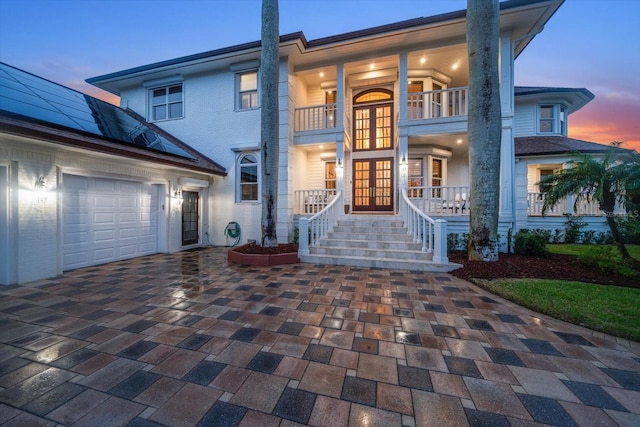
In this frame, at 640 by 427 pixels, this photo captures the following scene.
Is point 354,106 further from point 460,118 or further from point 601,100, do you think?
point 601,100

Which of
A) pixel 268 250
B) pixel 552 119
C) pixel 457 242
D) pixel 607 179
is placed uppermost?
pixel 552 119

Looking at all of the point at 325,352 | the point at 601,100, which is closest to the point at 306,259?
the point at 325,352

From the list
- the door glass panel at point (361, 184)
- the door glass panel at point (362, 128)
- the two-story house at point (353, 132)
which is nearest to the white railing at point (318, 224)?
the two-story house at point (353, 132)

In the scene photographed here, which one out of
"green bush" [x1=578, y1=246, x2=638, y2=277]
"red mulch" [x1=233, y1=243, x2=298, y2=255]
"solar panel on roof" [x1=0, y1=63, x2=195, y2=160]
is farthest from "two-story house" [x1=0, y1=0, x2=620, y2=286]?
"green bush" [x1=578, y1=246, x2=638, y2=277]

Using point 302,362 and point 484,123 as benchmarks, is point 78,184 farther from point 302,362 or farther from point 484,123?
point 484,123

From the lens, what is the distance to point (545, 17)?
7.19 meters

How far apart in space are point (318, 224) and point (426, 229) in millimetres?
3053

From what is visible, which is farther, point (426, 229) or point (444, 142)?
point (444, 142)

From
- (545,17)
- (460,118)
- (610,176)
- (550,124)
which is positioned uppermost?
(545,17)

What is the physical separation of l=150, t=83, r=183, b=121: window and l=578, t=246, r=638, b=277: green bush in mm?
13999

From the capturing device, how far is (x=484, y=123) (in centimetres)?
572

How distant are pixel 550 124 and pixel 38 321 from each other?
18721 mm

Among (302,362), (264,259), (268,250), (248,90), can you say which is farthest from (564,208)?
(248,90)

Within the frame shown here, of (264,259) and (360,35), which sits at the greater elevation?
(360,35)
